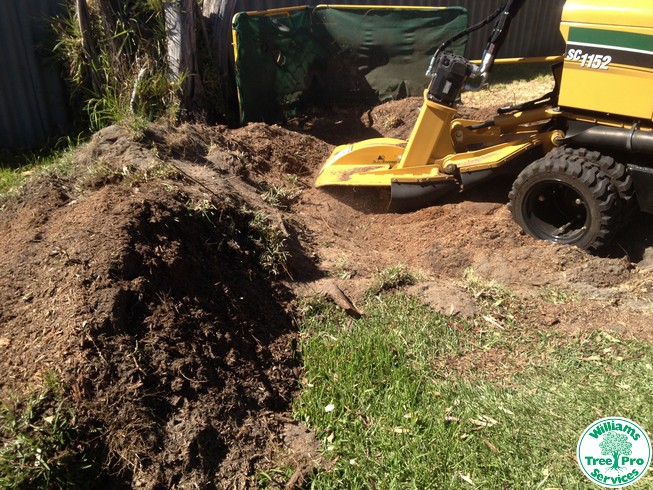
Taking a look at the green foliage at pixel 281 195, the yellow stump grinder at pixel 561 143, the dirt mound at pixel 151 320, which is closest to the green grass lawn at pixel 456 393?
the dirt mound at pixel 151 320

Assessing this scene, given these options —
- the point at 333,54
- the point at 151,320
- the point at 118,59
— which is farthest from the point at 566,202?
the point at 118,59

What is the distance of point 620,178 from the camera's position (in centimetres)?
507

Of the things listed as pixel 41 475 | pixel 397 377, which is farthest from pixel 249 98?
pixel 41 475

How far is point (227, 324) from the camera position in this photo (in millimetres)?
3980

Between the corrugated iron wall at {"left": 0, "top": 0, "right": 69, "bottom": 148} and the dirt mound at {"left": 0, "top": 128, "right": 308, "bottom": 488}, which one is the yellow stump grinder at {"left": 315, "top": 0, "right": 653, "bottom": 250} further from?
the corrugated iron wall at {"left": 0, "top": 0, "right": 69, "bottom": 148}

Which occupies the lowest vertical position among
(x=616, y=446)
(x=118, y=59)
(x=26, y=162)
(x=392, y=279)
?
(x=26, y=162)

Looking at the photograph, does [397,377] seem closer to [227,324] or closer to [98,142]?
[227,324]

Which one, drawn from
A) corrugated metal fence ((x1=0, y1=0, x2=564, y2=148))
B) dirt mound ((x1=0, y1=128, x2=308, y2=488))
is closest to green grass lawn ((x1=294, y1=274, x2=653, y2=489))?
dirt mound ((x1=0, y1=128, x2=308, y2=488))

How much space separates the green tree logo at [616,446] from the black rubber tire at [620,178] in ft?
7.76

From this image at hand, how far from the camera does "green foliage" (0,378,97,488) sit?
2.85 meters

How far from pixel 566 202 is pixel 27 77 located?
561cm

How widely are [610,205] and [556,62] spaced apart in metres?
1.46

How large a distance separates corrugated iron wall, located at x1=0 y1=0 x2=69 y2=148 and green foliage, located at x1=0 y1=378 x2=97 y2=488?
16.1 feet

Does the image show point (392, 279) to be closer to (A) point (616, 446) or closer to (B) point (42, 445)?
(A) point (616, 446)
